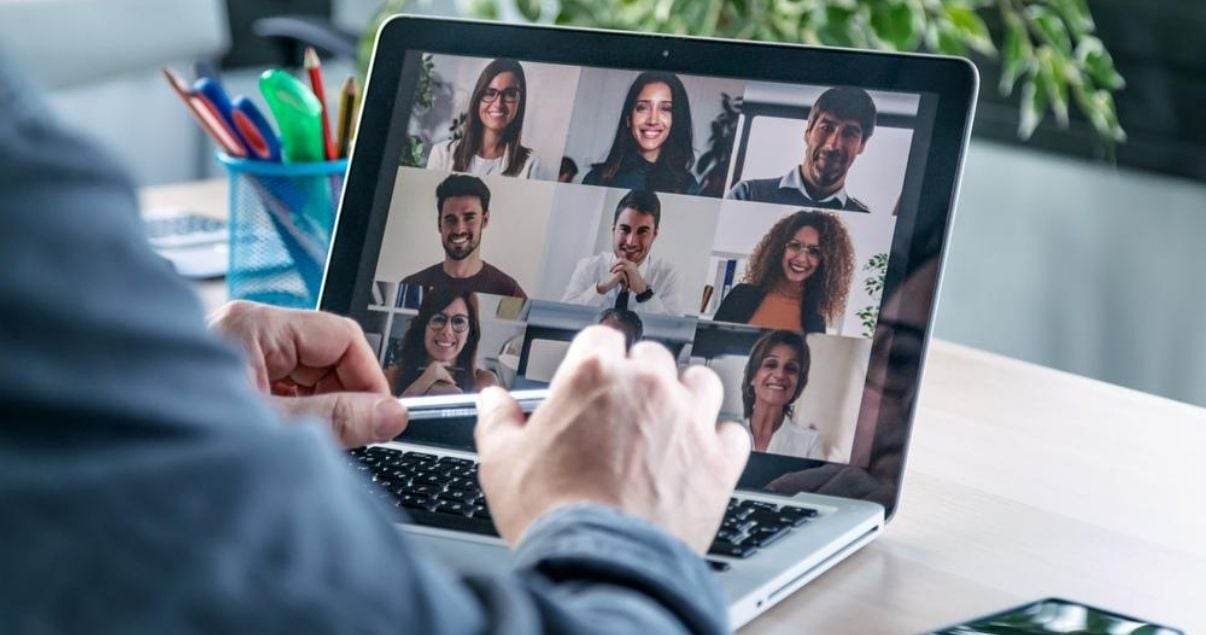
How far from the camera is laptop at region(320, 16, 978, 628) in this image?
30.4 inches

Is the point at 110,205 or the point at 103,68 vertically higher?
the point at 103,68

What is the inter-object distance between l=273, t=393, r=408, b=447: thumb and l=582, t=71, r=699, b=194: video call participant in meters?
0.19

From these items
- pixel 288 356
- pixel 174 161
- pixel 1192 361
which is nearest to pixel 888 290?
pixel 288 356

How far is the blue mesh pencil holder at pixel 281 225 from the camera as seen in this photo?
3.44 feet

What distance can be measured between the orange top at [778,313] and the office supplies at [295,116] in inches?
16.1

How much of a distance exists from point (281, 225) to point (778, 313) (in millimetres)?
428

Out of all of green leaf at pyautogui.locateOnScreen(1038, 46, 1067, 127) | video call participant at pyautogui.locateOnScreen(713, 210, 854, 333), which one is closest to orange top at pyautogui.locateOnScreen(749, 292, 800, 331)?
video call participant at pyautogui.locateOnScreen(713, 210, 854, 333)

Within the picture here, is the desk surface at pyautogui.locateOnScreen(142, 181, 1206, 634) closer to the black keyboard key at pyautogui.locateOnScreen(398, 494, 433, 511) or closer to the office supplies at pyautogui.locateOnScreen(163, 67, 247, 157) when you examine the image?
the black keyboard key at pyautogui.locateOnScreen(398, 494, 433, 511)

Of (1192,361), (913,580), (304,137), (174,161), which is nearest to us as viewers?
(913,580)

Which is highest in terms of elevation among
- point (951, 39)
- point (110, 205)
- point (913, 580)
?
point (951, 39)

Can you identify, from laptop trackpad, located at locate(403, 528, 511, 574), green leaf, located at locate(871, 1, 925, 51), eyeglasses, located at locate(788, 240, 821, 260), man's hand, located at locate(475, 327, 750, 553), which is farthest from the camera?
green leaf, located at locate(871, 1, 925, 51)

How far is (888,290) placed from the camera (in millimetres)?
790

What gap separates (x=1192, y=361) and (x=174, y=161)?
175 centimetres

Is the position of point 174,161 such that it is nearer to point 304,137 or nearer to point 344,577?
point 304,137
